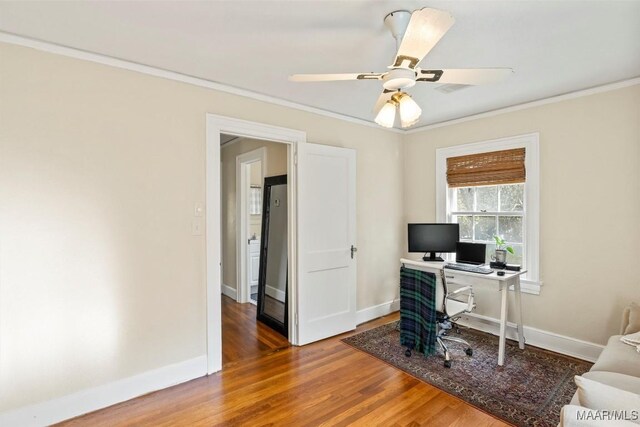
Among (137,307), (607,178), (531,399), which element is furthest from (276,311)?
(607,178)

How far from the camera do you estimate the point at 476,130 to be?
3.70 meters

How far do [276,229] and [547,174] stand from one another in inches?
117

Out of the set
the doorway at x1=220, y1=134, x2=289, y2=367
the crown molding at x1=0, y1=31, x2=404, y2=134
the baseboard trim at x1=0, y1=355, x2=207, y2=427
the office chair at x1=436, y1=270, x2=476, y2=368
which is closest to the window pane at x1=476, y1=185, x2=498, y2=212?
the office chair at x1=436, y1=270, x2=476, y2=368

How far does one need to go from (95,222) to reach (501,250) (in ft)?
11.9

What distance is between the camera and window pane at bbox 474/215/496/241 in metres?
3.64

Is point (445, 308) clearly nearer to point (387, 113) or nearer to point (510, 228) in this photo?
point (510, 228)

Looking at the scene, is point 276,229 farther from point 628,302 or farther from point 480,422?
point 628,302

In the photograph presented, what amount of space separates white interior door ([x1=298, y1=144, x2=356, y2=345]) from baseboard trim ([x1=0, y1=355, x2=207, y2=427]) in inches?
44.5

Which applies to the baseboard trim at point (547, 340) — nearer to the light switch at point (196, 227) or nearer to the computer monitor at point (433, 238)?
the computer monitor at point (433, 238)

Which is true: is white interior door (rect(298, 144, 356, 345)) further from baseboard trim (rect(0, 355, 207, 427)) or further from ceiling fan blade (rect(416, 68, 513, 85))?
ceiling fan blade (rect(416, 68, 513, 85))

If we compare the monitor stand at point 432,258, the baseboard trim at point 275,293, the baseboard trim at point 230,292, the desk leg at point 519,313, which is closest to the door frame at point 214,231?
the baseboard trim at point 275,293

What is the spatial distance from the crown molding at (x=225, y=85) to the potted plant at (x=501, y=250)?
4.54 feet

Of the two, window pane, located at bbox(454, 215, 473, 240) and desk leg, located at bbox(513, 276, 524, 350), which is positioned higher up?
window pane, located at bbox(454, 215, 473, 240)

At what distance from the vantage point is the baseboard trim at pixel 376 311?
3925 mm
